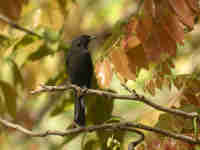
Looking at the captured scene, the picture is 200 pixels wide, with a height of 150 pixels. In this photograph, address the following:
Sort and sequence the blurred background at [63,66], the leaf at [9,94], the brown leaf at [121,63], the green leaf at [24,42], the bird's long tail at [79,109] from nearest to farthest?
the brown leaf at [121,63], the blurred background at [63,66], the leaf at [9,94], the green leaf at [24,42], the bird's long tail at [79,109]

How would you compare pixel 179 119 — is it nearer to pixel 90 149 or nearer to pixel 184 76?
pixel 184 76

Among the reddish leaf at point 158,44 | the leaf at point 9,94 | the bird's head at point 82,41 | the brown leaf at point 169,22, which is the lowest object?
the leaf at point 9,94

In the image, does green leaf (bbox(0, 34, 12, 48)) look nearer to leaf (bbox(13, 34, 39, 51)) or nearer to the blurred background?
the blurred background

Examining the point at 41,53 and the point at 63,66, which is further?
the point at 63,66

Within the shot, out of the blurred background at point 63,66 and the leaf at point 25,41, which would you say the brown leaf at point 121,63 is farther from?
the leaf at point 25,41

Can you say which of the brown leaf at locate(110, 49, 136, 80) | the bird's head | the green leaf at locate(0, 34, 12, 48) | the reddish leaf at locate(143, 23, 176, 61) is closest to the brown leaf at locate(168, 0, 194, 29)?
the reddish leaf at locate(143, 23, 176, 61)

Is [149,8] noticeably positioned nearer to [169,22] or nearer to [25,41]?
[169,22]

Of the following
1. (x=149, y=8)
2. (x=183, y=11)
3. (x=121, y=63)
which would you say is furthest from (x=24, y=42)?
(x=183, y=11)

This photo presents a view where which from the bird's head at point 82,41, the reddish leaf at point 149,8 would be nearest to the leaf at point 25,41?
the reddish leaf at point 149,8

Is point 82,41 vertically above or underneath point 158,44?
above

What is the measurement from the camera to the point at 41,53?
14.0 ft

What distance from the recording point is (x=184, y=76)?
3.08 meters

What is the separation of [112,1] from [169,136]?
18.0ft

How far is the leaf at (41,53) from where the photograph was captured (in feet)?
13.8
